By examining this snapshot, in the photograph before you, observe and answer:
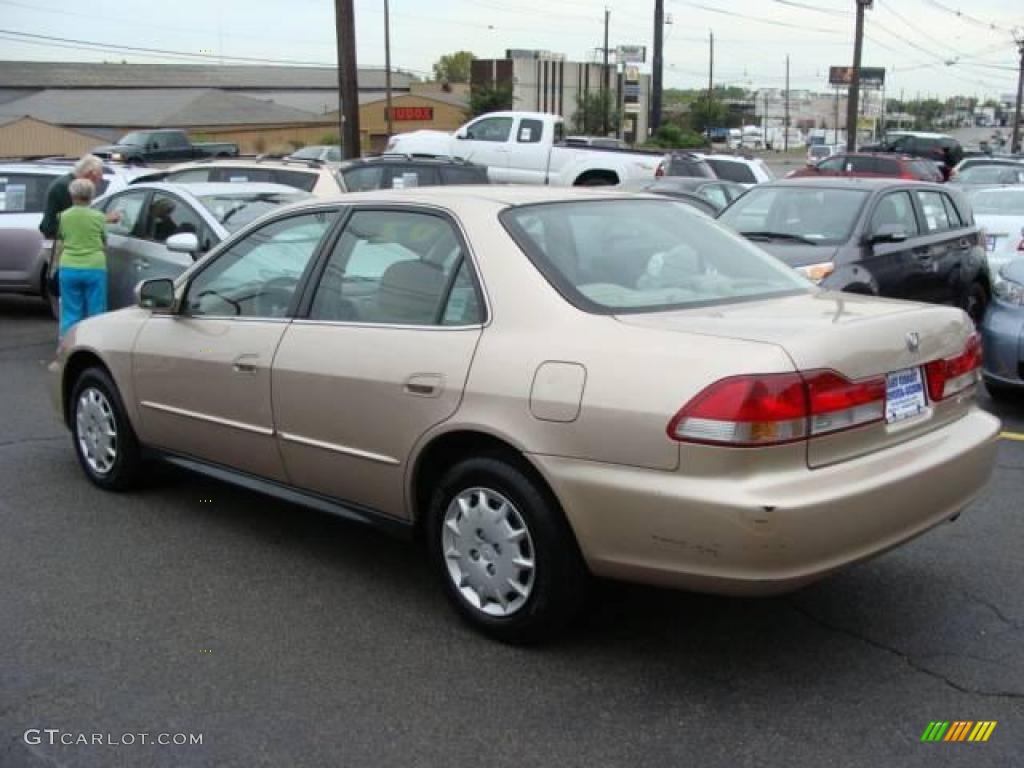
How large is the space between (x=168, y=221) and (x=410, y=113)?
70325 mm

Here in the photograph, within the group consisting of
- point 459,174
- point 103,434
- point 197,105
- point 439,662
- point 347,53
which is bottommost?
point 439,662

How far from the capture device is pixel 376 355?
4.28m

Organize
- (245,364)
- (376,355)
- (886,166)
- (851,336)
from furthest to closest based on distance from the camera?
(886,166), (245,364), (376,355), (851,336)

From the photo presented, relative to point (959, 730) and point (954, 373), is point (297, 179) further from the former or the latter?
point (959, 730)

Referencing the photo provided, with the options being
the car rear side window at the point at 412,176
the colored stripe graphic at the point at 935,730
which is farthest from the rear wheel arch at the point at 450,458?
the car rear side window at the point at 412,176

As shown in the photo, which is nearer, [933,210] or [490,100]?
[933,210]

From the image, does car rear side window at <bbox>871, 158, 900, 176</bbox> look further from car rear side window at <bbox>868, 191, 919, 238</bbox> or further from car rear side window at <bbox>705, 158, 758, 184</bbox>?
car rear side window at <bbox>868, 191, 919, 238</bbox>

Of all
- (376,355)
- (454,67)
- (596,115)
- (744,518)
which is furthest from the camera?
(454,67)

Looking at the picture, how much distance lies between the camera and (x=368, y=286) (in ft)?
14.9

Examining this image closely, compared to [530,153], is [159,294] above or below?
below

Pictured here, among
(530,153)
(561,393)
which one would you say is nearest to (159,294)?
(561,393)

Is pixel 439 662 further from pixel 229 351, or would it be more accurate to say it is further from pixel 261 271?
pixel 261 271

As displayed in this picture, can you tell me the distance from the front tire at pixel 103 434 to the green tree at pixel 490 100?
62861 mm

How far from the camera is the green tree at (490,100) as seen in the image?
222 feet
